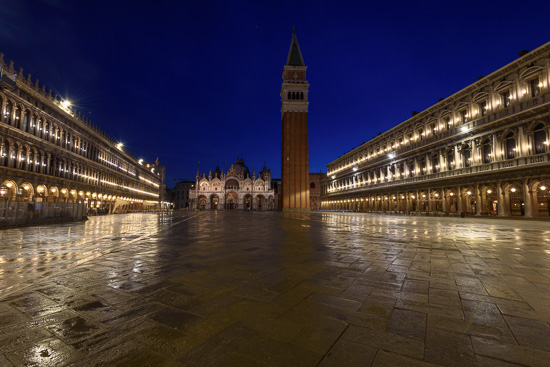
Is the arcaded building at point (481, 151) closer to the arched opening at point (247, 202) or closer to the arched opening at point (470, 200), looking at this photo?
the arched opening at point (470, 200)

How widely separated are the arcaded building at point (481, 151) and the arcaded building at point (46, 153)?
121 ft

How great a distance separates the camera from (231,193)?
86375 mm

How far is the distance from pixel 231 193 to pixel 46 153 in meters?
59.3

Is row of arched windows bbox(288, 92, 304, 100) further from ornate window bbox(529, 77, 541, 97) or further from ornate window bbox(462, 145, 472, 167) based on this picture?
ornate window bbox(529, 77, 541, 97)

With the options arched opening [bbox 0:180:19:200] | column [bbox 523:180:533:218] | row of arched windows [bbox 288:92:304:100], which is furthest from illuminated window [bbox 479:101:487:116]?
arched opening [bbox 0:180:19:200]

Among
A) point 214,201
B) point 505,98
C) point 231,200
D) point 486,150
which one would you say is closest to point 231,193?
point 231,200

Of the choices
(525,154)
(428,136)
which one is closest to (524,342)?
(525,154)

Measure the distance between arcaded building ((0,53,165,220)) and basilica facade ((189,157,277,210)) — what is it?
123 feet

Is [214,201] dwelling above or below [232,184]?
below

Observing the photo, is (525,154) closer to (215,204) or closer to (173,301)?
(173,301)

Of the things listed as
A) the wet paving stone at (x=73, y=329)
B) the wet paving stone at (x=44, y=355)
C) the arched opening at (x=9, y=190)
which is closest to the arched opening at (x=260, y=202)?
the arched opening at (x=9, y=190)

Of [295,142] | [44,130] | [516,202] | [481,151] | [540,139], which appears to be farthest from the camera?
[295,142]

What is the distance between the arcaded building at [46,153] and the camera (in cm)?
2280

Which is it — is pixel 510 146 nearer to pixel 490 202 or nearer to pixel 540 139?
pixel 540 139
